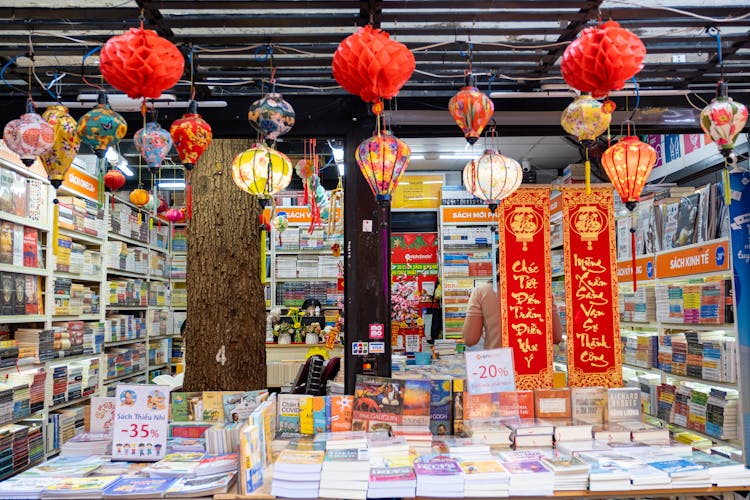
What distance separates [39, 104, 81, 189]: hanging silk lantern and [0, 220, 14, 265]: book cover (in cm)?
211

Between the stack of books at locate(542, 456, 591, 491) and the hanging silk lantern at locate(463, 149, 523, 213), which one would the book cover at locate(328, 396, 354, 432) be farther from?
the hanging silk lantern at locate(463, 149, 523, 213)

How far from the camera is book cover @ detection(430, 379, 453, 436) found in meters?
3.53

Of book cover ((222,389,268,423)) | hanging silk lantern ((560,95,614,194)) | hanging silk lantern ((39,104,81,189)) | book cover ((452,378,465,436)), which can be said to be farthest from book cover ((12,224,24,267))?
hanging silk lantern ((560,95,614,194))

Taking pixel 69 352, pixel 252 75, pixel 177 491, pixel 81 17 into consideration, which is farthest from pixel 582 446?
pixel 69 352

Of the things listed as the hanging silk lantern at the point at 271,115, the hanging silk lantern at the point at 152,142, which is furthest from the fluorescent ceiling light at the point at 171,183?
the hanging silk lantern at the point at 271,115

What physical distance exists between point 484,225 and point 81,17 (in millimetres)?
6498

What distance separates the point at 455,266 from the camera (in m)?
8.76

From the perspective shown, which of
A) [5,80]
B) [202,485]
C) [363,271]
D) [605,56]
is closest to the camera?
[605,56]

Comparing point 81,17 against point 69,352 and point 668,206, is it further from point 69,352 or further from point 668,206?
point 668,206

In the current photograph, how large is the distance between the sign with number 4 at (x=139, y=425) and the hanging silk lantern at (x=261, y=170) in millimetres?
1194

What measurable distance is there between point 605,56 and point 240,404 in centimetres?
260

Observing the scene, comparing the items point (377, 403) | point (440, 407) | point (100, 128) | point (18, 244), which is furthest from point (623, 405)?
point (18, 244)

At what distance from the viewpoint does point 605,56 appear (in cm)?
258

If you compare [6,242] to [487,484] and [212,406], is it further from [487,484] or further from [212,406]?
[487,484]
